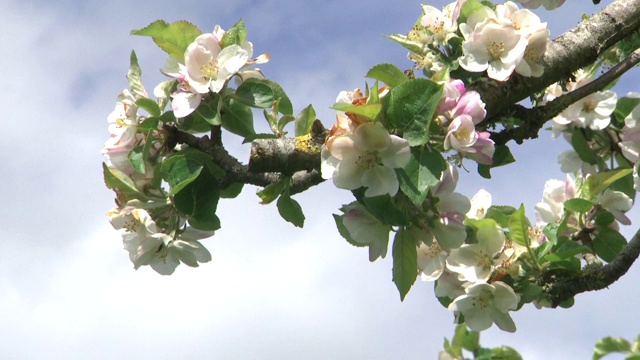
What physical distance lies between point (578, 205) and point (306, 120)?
99 cm

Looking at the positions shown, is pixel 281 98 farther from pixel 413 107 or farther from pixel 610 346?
pixel 610 346

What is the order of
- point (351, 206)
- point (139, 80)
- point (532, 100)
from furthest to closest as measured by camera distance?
1. point (532, 100)
2. point (139, 80)
3. point (351, 206)

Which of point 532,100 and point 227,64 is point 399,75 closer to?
point 227,64

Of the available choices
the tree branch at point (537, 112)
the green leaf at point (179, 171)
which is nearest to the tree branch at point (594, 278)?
the tree branch at point (537, 112)

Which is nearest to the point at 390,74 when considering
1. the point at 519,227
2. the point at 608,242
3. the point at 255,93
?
the point at 255,93

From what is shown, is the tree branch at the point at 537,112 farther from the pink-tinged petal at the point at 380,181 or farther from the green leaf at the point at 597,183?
the pink-tinged petal at the point at 380,181

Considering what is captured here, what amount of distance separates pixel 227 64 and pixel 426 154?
0.60 m

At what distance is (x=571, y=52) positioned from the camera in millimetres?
2609

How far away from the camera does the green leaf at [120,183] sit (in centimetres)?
237

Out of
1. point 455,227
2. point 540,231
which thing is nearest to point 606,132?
point 540,231

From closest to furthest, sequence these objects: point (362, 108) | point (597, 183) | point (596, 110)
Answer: point (362, 108) < point (597, 183) < point (596, 110)

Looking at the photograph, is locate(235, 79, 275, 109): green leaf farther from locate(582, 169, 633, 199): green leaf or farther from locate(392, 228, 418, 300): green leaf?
locate(582, 169, 633, 199): green leaf

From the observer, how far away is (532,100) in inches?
110

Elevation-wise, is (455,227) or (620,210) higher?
(620,210)
